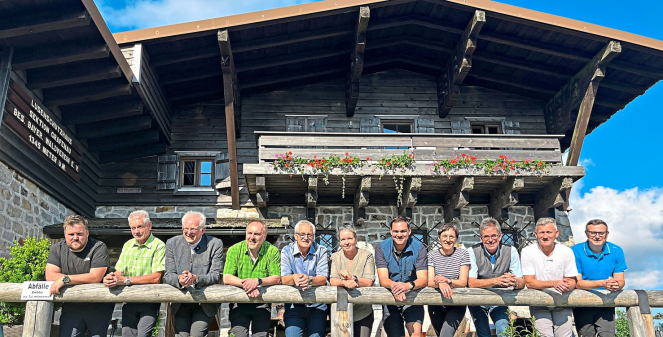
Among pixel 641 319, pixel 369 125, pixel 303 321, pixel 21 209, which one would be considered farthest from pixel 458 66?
pixel 21 209

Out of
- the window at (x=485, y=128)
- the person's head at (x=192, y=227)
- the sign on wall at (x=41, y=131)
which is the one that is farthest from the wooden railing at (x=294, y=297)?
the window at (x=485, y=128)

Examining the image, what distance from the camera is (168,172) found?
12820 mm

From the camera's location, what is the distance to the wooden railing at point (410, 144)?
11.4m

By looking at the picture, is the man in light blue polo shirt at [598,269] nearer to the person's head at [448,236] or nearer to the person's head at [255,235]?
the person's head at [448,236]

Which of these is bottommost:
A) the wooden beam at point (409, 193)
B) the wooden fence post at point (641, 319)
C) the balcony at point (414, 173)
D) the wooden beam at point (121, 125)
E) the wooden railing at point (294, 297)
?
the wooden fence post at point (641, 319)

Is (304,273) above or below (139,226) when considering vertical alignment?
below

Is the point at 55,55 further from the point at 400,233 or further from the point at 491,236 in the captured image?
the point at 491,236

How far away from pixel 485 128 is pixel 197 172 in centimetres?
737

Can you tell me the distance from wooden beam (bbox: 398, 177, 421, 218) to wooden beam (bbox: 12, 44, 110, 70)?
20.8ft

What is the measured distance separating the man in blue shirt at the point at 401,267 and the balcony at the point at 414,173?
18.4 feet

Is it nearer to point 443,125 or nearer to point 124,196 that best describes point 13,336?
point 124,196

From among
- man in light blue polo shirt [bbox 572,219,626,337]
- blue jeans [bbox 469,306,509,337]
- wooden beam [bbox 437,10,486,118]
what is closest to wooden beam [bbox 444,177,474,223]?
wooden beam [bbox 437,10,486,118]

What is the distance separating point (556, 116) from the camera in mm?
13383

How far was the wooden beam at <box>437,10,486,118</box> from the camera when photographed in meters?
11.6
